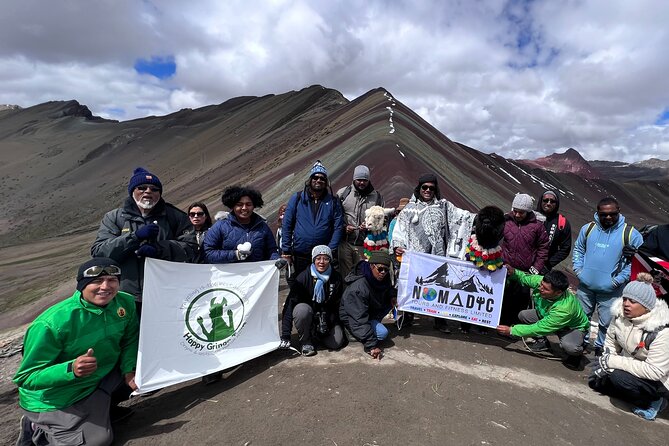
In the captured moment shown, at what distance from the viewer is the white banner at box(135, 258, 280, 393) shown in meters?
3.26

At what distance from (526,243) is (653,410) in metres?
1.82

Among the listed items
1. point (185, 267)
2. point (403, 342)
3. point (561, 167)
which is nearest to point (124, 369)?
point (185, 267)

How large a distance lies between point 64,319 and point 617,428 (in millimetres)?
4304

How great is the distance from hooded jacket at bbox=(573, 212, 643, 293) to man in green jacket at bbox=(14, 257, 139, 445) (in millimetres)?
4758

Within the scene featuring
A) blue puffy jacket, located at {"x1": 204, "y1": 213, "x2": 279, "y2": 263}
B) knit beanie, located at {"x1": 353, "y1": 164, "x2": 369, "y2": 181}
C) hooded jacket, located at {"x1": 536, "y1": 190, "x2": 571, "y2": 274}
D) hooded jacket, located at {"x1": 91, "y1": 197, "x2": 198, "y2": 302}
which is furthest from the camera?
knit beanie, located at {"x1": 353, "y1": 164, "x2": 369, "y2": 181}

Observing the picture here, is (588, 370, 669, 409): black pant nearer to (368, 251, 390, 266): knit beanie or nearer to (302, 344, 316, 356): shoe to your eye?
(368, 251, 390, 266): knit beanie

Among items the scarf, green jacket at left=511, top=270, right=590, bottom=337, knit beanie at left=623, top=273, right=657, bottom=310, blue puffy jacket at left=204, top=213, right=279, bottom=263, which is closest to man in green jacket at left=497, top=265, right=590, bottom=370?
green jacket at left=511, top=270, right=590, bottom=337

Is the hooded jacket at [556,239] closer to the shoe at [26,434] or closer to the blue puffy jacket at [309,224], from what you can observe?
the blue puffy jacket at [309,224]

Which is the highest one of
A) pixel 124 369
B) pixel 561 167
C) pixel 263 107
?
pixel 263 107

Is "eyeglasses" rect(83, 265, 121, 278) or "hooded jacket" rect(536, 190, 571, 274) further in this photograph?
"hooded jacket" rect(536, 190, 571, 274)

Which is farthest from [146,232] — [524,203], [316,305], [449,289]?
[524,203]

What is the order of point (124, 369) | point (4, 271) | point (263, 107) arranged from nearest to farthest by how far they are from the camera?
point (124, 369) < point (4, 271) < point (263, 107)

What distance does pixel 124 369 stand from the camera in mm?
3080

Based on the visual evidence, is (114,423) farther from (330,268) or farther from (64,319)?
(330,268)
